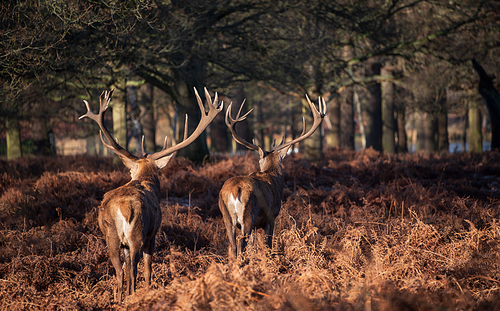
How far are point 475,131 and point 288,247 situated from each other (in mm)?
16076

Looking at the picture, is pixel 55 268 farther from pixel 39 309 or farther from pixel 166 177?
pixel 166 177

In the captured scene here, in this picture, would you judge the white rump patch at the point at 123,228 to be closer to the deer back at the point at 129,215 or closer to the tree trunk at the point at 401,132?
the deer back at the point at 129,215

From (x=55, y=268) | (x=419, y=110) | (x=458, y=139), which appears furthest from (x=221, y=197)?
(x=458, y=139)

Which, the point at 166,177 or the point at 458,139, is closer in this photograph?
the point at 166,177

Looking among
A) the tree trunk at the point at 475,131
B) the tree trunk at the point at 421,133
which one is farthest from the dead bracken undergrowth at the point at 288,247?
the tree trunk at the point at 421,133

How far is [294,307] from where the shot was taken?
2.90 metres

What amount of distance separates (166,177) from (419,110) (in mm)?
14322

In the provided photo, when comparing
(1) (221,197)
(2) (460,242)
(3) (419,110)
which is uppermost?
(3) (419,110)

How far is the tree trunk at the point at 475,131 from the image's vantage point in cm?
1753

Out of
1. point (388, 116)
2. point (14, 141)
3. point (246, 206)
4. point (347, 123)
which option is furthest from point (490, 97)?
point (14, 141)

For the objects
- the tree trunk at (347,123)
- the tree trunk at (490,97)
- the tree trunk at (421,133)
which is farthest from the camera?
the tree trunk at (421,133)

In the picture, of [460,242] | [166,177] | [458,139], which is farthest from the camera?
[458,139]

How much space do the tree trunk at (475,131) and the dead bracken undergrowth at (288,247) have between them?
734cm

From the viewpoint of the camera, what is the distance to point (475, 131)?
58.9 ft
